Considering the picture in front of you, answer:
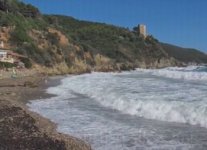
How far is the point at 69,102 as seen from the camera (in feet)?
70.0

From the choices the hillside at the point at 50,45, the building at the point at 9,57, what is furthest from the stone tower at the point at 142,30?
the building at the point at 9,57

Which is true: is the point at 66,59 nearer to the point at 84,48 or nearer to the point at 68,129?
the point at 84,48

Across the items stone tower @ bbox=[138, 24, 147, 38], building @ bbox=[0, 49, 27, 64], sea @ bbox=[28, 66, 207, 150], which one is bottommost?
sea @ bbox=[28, 66, 207, 150]

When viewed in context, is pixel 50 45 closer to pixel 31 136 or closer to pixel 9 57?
pixel 9 57

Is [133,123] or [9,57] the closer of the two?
[133,123]

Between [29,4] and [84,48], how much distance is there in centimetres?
1356

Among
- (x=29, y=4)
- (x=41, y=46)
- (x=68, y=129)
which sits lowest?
(x=68, y=129)

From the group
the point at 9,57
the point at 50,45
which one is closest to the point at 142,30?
the point at 50,45

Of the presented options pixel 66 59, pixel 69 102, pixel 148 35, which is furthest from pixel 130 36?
pixel 69 102

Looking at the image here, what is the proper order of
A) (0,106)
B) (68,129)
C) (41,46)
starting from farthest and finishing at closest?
1. (41,46)
2. (0,106)
3. (68,129)

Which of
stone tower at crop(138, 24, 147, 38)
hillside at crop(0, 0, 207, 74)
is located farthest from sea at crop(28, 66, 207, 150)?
stone tower at crop(138, 24, 147, 38)

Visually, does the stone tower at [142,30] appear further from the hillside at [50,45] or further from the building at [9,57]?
the building at [9,57]

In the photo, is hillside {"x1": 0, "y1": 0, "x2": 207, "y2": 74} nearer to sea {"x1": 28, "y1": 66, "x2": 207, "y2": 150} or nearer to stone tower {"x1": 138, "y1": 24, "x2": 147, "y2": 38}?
stone tower {"x1": 138, "y1": 24, "x2": 147, "y2": 38}

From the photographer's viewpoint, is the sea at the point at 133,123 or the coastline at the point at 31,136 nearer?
the coastline at the point at 31,136
